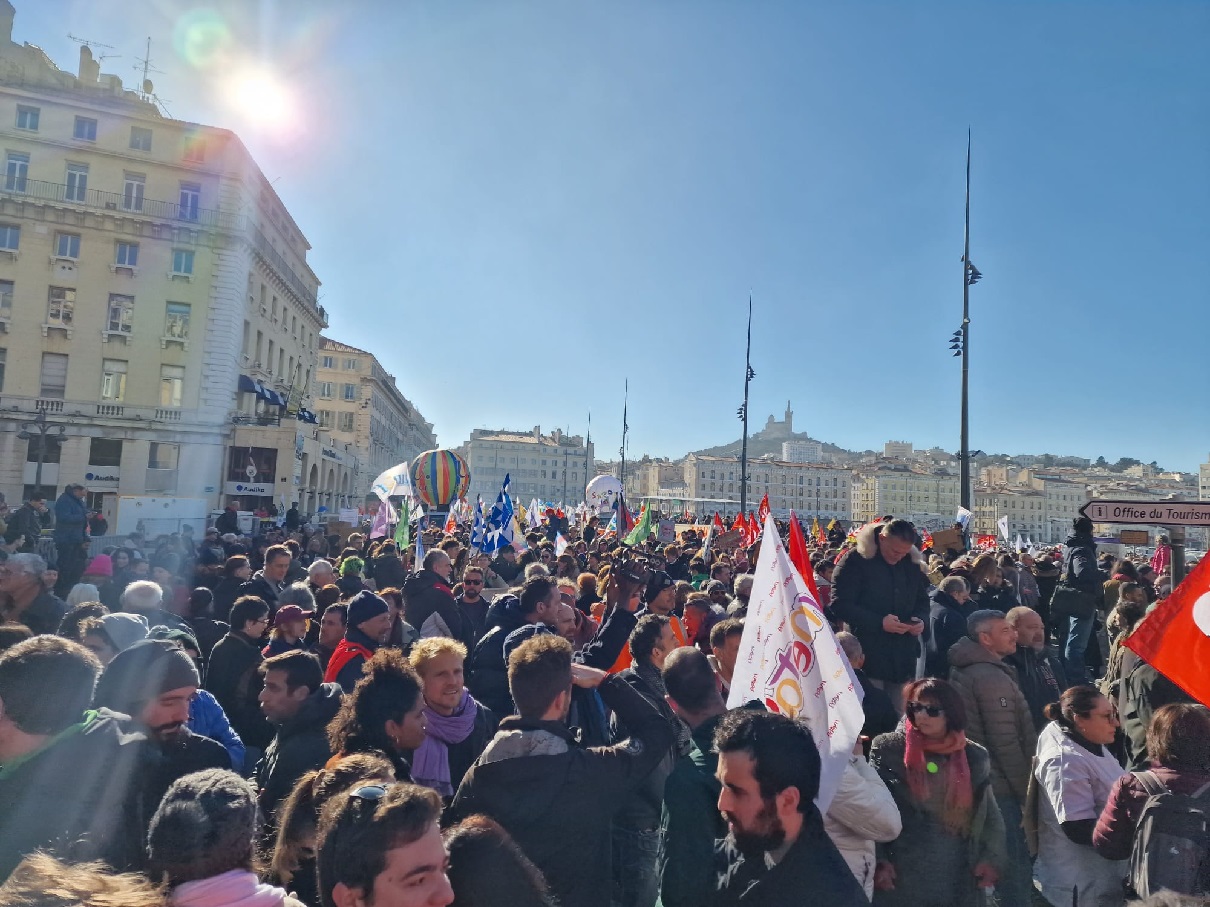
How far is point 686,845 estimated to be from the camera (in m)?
2.69

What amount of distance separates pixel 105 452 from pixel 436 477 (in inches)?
847

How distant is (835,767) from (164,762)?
2.59 m

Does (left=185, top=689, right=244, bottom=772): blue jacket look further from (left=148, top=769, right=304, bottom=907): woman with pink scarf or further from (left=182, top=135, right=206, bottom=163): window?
(left=182, top=135, right=206, bottom=163): window

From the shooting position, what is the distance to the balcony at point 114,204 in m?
32.5

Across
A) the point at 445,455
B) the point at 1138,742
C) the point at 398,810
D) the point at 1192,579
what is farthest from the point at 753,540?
the point at 398,810

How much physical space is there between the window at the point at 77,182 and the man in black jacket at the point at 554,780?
130 ft

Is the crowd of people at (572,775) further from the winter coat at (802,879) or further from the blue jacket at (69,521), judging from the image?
the blue jacket at (69,521)

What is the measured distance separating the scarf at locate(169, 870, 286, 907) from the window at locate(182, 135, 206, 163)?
4034 cm

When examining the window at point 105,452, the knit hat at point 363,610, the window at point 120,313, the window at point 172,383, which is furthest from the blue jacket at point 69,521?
the window at point 120,313

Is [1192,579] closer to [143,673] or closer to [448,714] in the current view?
[448,714]

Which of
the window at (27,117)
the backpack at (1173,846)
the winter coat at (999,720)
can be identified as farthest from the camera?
the window at (27,117)

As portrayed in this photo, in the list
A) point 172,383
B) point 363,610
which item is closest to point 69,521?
point 363,610

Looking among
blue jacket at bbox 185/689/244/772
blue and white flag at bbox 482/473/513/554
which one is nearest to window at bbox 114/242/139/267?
blue and white flag at bbox 482/473/513/554

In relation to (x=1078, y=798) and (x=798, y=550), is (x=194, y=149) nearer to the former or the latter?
(x=798, y=550)
